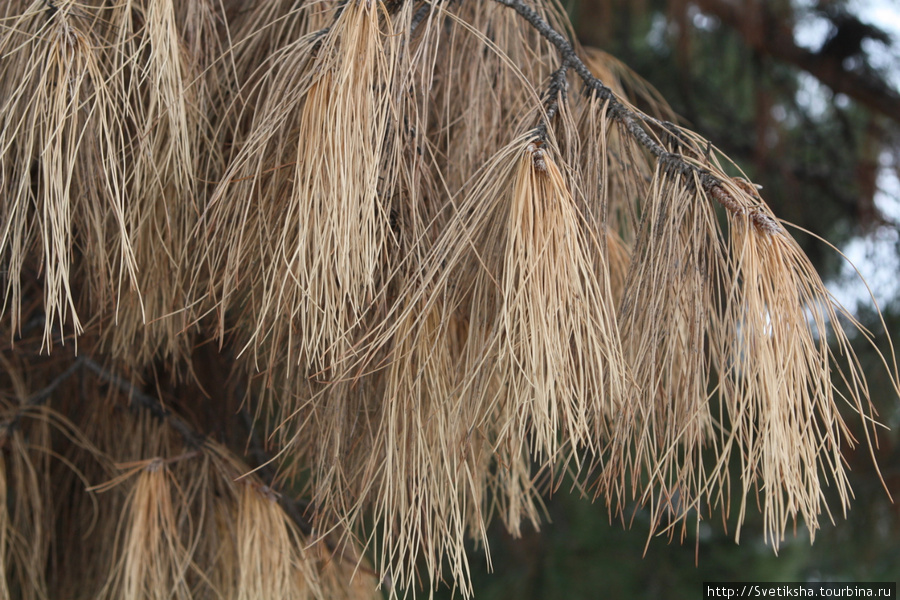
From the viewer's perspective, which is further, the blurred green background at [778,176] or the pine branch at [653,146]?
the blurred green background at [778,176]

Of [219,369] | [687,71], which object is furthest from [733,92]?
[219,369]

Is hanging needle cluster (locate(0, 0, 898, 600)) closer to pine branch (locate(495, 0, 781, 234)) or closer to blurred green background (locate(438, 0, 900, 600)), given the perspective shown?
pine branch (locate(495, 0, 781, 234))

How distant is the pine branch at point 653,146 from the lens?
38 cm

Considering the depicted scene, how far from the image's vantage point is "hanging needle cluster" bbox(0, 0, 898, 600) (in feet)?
1.22

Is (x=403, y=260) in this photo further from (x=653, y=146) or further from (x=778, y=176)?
(x=778, y=176)

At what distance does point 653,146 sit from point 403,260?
0.18 m

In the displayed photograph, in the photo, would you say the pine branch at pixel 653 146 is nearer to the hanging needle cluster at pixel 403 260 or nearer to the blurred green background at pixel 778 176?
the hanging needle cluster at pixel 403 260

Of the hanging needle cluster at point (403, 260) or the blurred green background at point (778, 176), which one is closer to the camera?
the hanging needle cluster at point (403, 260)

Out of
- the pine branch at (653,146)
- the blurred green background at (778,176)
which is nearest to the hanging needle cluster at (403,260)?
the pine branch at (653,146)

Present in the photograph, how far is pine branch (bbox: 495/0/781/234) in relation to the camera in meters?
0.38

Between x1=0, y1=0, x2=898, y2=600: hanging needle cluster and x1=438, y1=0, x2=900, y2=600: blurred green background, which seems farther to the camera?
x1=438, y1=0, x2=900, y2=600: blurred green background

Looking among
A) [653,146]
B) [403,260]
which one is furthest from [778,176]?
[403,260]

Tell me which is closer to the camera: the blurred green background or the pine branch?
the pine branch

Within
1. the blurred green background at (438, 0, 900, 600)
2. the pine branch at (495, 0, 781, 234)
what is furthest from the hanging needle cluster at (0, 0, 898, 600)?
the blurred green background at (438, 0, 900, 600)
